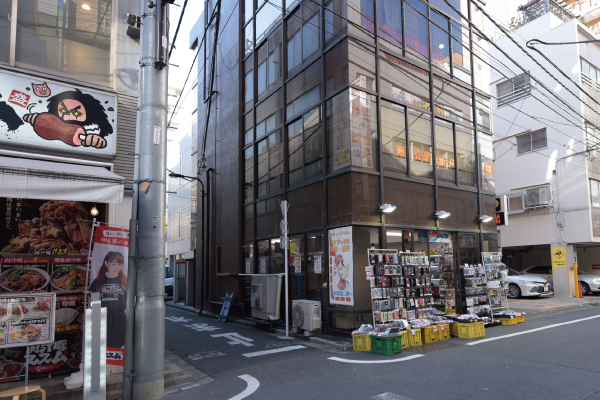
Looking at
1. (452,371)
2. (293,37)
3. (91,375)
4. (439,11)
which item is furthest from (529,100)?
(91,375)

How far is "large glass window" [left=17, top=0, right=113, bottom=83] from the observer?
7195 millimetres

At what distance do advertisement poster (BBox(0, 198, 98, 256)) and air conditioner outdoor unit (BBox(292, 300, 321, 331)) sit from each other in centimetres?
540

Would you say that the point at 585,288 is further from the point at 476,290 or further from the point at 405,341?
the point at 405,341

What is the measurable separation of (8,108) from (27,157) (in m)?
0.83

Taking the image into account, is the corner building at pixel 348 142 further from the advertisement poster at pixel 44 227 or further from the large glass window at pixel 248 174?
the advertisement poster at pixel 44 227

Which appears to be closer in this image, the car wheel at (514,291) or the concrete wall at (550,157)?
the car wheel at (514,291)

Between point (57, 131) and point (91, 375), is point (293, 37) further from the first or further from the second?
point (91, 375)

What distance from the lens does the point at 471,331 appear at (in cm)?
962

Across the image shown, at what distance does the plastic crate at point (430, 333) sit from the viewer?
30.4 ft

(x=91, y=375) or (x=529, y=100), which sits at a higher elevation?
(x=529, y=100)

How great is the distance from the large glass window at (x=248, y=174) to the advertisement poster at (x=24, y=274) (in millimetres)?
8383

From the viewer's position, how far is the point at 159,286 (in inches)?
238

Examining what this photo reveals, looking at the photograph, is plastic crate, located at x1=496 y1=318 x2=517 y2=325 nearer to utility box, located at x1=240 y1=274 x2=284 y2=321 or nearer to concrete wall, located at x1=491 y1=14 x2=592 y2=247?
utility box, located at x1=240 y1=274 x2=284 y2=321

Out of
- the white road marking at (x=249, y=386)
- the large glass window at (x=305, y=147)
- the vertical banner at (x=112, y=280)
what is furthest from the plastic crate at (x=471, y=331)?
the vertical banner at (x=112, y=280)
